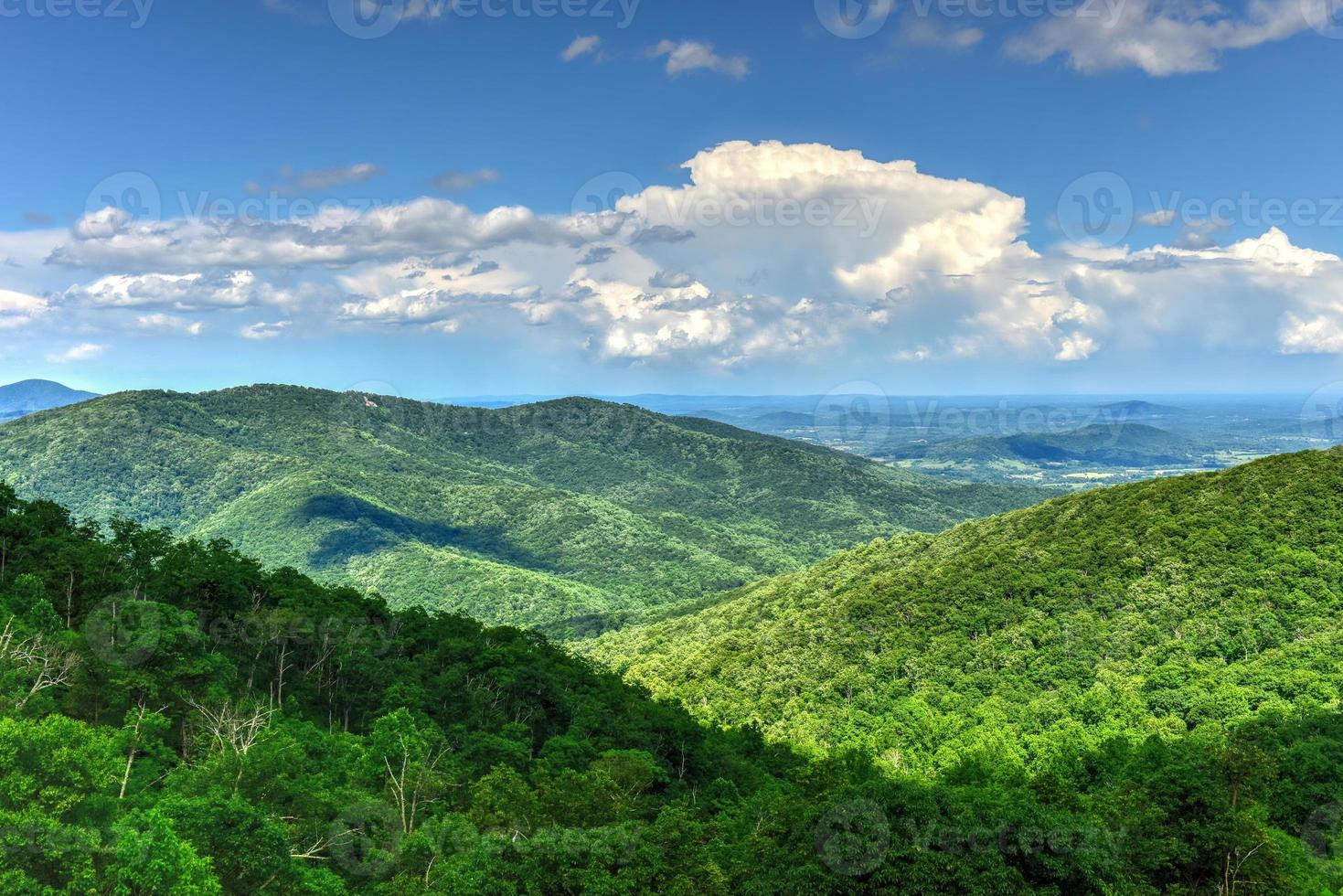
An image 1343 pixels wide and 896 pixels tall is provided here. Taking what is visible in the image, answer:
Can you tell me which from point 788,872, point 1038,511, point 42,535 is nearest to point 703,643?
point 1038,511

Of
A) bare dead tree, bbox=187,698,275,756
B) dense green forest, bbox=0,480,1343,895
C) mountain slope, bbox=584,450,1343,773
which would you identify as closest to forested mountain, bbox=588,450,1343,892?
mountain slope, bbox=584,450,1343,773

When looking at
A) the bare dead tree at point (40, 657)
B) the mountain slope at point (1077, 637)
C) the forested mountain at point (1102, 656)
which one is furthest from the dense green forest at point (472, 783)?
the mountain slope at point (1077, 637)

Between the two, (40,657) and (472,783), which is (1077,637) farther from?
(40,657)

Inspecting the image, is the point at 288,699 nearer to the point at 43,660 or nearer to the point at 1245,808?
the point at 43,660

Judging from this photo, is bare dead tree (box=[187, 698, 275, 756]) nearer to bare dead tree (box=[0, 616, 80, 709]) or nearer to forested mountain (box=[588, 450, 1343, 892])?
bare dead tree (box=[0, 616, 80, 709])

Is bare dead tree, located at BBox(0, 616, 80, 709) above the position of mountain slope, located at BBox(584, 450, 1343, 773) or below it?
above

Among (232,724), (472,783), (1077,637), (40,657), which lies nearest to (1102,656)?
(1077,637)
